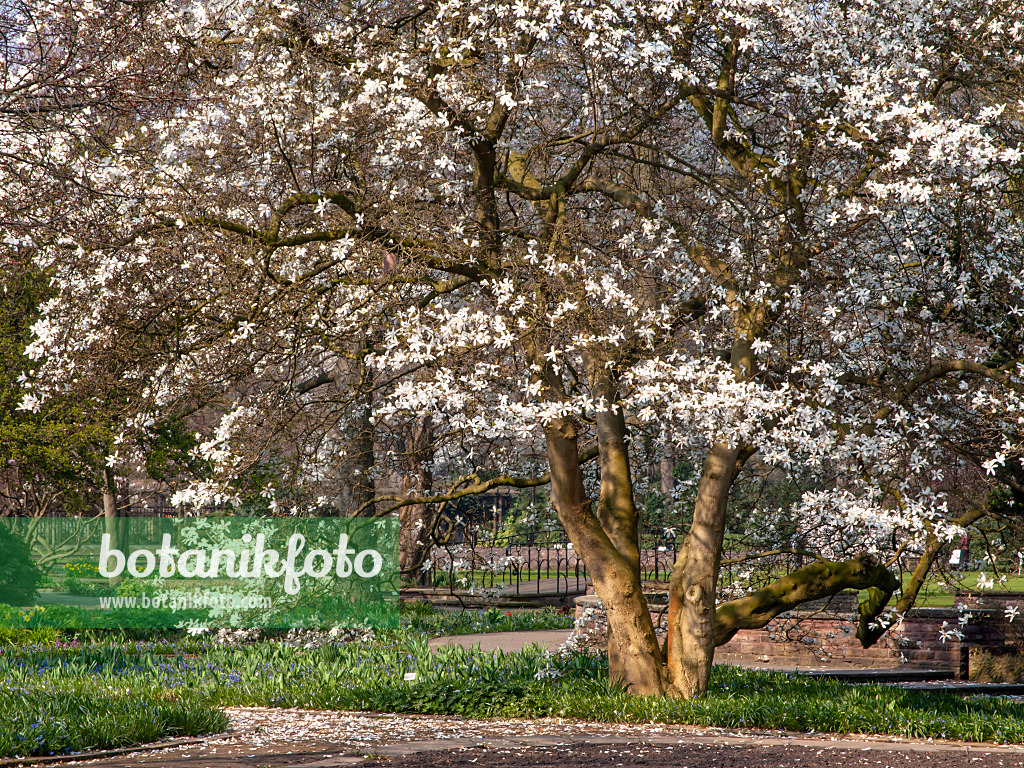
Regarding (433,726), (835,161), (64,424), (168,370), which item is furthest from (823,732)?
(64,424)

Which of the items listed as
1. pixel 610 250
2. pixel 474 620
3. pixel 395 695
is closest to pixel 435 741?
pixel 395 695

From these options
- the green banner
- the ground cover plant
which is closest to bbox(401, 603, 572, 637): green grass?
the green banner

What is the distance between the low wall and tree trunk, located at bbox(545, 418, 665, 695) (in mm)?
3077

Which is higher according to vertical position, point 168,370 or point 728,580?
point 168,370

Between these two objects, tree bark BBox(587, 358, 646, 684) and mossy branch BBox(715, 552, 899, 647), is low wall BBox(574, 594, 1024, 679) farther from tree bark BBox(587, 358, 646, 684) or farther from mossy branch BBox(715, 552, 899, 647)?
tree bark BBox(587, 358, 646, 684)

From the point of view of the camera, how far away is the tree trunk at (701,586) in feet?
27.2

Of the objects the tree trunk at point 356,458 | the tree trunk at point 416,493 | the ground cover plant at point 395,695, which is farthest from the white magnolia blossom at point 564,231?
the tree trunk at point 416,493

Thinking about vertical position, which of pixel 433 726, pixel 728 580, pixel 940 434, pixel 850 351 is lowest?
pixel 433 726

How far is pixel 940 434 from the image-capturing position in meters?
7.95

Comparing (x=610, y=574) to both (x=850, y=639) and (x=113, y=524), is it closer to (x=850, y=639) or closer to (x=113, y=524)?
(x=850, y=639)

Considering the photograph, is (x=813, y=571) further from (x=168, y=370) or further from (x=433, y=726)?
(x=168, y=370)

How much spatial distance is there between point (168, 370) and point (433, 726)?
3.90 m

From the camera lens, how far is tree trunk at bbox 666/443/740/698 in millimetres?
8281

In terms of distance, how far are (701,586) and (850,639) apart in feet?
18.4
